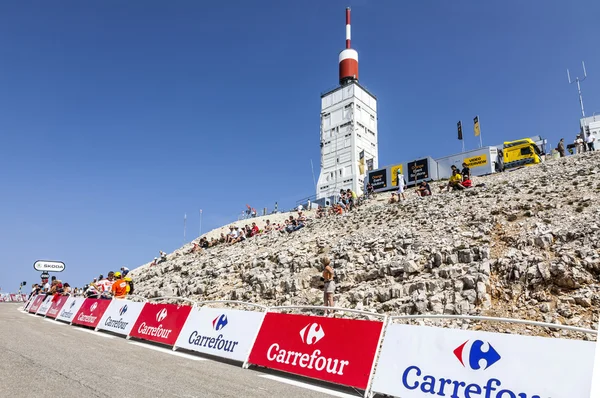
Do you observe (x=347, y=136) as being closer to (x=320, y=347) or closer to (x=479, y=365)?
(x=320, y=347)

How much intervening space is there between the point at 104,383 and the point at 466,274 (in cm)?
1212

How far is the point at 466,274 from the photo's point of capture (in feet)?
45.3

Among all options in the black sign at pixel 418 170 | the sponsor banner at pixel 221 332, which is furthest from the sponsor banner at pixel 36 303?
the black sign at pixel 418 170

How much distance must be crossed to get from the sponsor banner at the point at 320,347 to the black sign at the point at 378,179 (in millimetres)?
34619

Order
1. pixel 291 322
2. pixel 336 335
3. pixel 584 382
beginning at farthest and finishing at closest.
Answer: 1. pixel 291 322
2. pixel 336 335
3. pixel 584 382

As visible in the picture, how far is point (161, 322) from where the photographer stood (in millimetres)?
10820

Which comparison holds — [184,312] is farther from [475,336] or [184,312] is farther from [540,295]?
[540,295]

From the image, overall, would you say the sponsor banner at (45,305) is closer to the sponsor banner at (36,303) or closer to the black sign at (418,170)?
the sponsor banner at (36,303)

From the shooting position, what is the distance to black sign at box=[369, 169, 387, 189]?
136 ft

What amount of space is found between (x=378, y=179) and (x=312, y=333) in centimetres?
3596

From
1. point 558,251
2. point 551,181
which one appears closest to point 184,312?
point 558,251

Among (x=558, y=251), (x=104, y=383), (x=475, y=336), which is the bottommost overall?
(x=104, y=383)

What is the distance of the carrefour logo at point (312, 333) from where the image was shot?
288 inches

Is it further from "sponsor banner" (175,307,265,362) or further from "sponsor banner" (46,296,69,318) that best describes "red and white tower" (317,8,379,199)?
"sponsor banner" (175,307,265,362)
